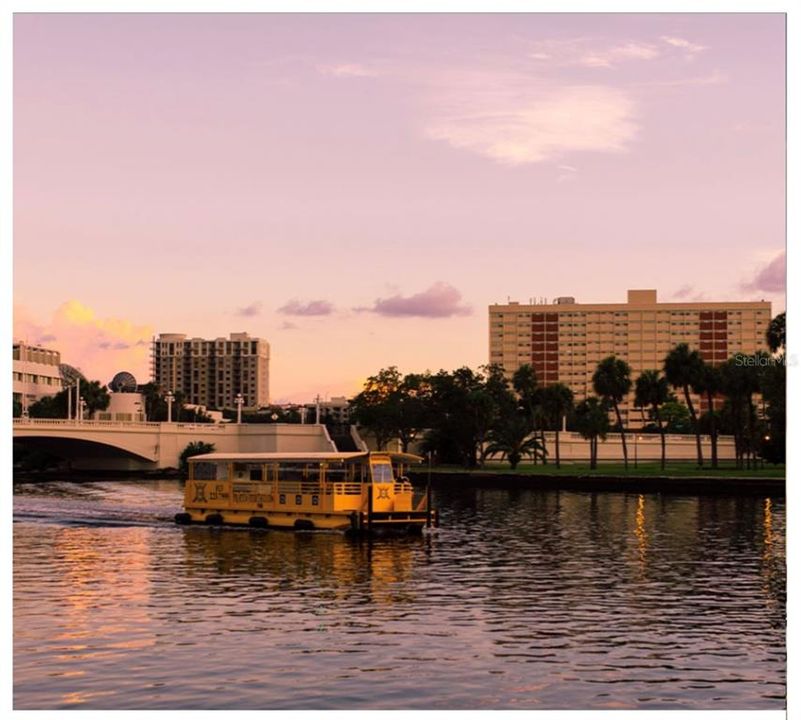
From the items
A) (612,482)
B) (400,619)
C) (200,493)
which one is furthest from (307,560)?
(612,482)

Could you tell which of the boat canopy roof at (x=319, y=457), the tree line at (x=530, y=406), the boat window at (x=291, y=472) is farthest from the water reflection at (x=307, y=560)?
→ the tree line at (x=530, y=406)

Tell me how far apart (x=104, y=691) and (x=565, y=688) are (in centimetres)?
1058

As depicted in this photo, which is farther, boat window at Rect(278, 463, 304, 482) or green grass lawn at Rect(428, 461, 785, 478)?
green grass lawn at Rect(428, 461, 785, 478)

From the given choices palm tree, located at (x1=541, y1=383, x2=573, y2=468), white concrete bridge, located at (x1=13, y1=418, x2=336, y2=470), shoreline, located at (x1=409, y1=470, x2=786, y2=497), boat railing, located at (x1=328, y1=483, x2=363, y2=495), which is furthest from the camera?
palm tree, located at (x1=541, y1=383, x2=573, y2=468)

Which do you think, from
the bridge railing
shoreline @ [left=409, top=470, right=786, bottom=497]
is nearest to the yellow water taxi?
shoreline @ [left=409, top=470, right=786, bottom=497]

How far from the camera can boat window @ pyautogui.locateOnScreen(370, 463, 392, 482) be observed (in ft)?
236

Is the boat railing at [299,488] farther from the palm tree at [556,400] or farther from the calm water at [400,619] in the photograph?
the palm tree at [556,400]

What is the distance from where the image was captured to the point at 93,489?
131875 mm

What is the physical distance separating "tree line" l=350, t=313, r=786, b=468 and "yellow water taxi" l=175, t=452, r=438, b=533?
69290 millimetres

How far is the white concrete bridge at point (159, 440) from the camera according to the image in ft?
547

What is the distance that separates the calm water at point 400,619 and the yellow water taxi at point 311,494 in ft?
5.61

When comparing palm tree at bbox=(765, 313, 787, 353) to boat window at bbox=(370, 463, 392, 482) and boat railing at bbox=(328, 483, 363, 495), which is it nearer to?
boat window at bbox=(370, 463, 392, 482)

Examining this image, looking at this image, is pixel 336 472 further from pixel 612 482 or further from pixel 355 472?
pixel 612 482

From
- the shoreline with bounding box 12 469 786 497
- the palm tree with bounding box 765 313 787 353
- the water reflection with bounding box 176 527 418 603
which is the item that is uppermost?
the palm tree with bounding box 765 313 787 353
